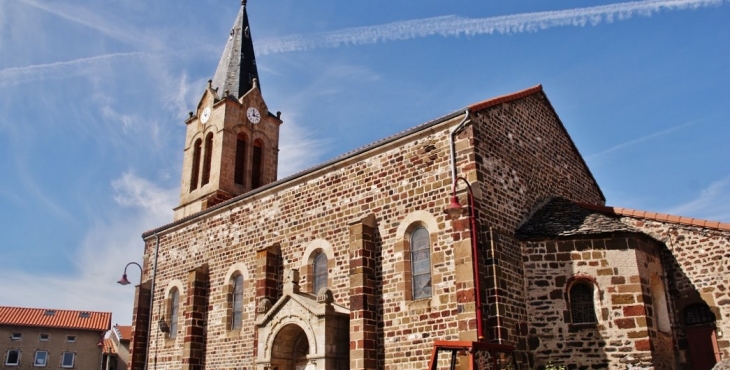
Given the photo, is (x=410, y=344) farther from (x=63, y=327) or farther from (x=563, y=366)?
(x=63, y=327)

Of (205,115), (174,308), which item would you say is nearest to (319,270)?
(174,308)

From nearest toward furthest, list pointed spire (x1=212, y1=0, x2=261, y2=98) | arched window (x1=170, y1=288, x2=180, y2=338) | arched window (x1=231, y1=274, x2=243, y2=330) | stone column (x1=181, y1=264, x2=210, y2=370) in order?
1. arched window (x1=231, y1=274, x2=243, y2=330)
2. stone column (x1=181, y1=264, x2=210, y2=370)
3. arched window (x1=170, y1=288, x2=180, y2=338)
4. pointed spire (x1=212, y1=0, x2=261, y2=98)

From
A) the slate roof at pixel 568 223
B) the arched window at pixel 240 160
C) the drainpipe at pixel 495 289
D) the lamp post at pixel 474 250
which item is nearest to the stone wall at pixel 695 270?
the slate roof at pixel 568 223

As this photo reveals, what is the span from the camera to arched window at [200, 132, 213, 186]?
27203 millimetres

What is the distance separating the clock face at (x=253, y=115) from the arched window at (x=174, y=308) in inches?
374

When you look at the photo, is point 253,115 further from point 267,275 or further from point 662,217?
point 662,217

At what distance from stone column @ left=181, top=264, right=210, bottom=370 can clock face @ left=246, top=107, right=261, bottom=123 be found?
975 centimetres

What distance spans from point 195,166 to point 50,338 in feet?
69.3

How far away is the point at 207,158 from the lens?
90.9 ft

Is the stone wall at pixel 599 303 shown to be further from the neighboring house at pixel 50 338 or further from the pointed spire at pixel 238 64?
the neighboring house at pixel 50 338

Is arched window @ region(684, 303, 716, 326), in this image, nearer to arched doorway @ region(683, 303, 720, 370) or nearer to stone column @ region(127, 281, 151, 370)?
arched doorway @ region(683, 303, 720, 370)

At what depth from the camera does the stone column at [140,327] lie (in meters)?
22.1

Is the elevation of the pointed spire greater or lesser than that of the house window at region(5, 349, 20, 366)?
greater

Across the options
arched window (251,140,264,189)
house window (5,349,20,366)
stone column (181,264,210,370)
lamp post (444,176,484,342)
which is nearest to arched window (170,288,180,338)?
stone column (181,264,210,370)
